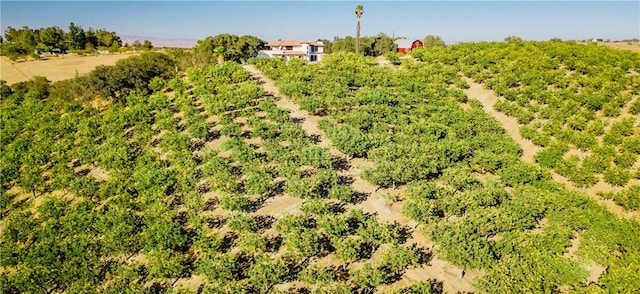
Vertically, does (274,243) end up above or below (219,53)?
below

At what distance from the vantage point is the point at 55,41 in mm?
119812

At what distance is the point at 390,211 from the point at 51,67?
340 ft

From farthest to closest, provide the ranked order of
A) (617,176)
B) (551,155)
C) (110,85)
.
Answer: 1. (110,85)
2. (551,155)
3. (617,176)

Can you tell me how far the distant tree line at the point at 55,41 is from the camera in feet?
356

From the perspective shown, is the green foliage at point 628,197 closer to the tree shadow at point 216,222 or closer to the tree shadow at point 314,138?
the tree shadow at point 314,138

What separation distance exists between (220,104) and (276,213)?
2327cm

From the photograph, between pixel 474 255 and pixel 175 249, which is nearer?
pixel 474 255

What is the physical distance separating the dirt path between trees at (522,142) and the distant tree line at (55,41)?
119 m

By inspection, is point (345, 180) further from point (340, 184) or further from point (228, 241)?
point (228, 241)

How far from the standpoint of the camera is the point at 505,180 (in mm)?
37906

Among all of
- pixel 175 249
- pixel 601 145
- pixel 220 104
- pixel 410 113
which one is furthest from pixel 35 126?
pixel 601 145

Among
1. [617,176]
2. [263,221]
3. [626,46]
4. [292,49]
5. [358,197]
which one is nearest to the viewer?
[263,221]

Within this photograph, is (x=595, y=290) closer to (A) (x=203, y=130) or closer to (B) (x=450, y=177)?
(B) (x=450, y=177)

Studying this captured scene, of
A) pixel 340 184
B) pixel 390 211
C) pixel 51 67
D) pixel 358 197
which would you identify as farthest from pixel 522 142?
pixel 51 67
